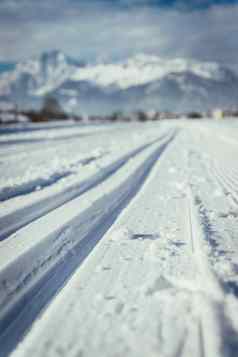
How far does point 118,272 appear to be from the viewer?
259 centimetres

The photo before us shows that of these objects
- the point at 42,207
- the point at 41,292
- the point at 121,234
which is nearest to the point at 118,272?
the point at 41,292

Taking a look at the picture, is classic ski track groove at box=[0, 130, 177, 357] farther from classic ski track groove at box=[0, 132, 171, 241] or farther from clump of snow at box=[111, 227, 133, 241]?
classic ski track groove at box=[0, 132, 171, 241]

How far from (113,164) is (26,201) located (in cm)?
382

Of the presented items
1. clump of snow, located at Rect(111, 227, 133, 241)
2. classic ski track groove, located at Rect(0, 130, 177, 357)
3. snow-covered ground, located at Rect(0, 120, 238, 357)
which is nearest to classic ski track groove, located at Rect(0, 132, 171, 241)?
snow-covered ground, located at Rect(0, 120, 238, 357)

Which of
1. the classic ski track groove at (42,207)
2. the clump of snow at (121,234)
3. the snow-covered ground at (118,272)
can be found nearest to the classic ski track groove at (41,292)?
the snow-covered ground at (118,272)

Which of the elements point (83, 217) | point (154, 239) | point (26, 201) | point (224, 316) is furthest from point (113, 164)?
point (224, 316)

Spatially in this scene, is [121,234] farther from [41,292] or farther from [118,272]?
[41,292]

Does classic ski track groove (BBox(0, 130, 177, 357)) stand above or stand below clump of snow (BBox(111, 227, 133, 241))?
below

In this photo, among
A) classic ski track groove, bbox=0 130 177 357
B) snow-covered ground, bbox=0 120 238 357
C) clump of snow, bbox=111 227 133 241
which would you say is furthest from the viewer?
clump of snow, bbox=111 227 133 241

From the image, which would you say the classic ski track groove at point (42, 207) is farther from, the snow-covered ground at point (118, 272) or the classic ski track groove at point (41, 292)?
the classic ski track groove at point (41, 292)

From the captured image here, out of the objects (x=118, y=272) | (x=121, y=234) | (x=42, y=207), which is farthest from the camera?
(x=42, y=207)

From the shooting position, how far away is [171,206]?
447 cm

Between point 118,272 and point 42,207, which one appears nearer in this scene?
point 118,272

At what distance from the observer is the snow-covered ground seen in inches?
71.8
